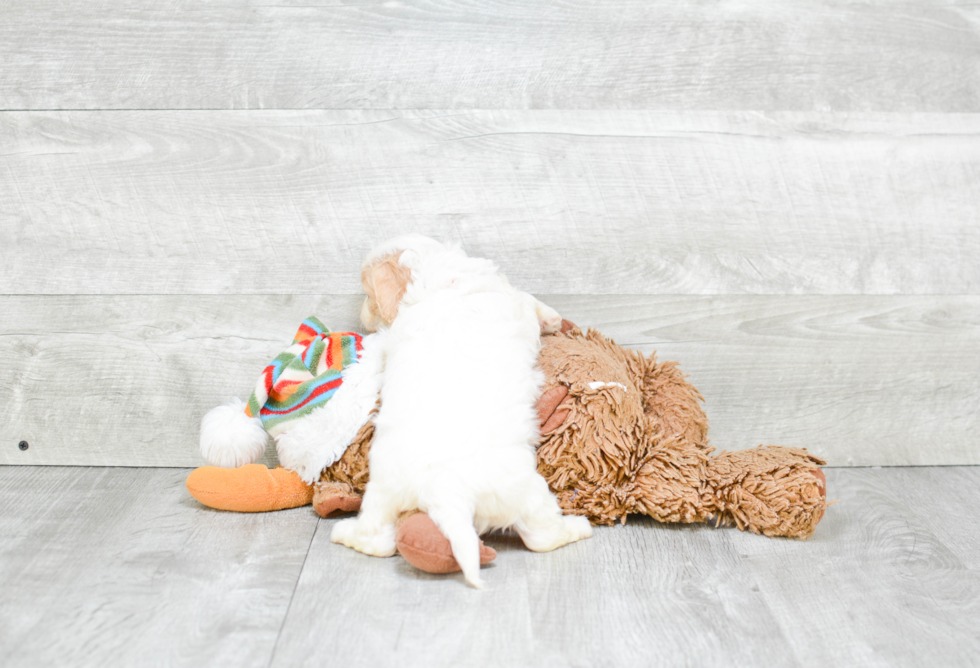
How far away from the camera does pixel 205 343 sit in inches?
46.4

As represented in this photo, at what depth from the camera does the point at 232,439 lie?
1026 millimetres

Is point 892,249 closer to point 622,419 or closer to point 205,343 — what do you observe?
point 622,419

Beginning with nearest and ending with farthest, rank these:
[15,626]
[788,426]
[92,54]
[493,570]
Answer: [15,626] → [493,570] → [92,54] → [788,426]

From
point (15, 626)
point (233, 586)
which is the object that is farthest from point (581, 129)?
point (15, 626)

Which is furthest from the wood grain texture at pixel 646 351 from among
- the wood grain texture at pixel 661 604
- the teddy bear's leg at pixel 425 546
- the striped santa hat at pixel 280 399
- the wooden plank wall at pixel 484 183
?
the teddy bear's leg at pixel 425 546

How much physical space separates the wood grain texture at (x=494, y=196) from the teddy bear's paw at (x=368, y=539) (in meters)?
0.37

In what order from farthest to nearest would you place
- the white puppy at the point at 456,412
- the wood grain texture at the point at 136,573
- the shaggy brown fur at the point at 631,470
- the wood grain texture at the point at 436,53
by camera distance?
the wood grain texture at the point at 436,53
the shaggy brown fur at the point at 631,470
the white puppy at the point at 456,412
the wood grain texture at the point at 136,573

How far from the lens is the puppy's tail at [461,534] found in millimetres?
828

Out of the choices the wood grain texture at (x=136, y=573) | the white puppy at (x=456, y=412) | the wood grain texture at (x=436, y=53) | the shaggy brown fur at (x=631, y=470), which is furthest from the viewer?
the wood grain texture at (x=436, y=53)

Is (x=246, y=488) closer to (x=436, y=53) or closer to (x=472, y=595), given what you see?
(x=472, y=595)

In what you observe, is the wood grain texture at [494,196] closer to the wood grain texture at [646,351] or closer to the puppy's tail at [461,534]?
the wood grain texture at [646,351]

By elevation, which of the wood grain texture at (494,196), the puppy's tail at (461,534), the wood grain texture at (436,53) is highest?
the wood grain texture at (436,53)

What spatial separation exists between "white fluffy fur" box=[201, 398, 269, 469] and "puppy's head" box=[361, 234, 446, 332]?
23cm

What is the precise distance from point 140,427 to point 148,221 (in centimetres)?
32
